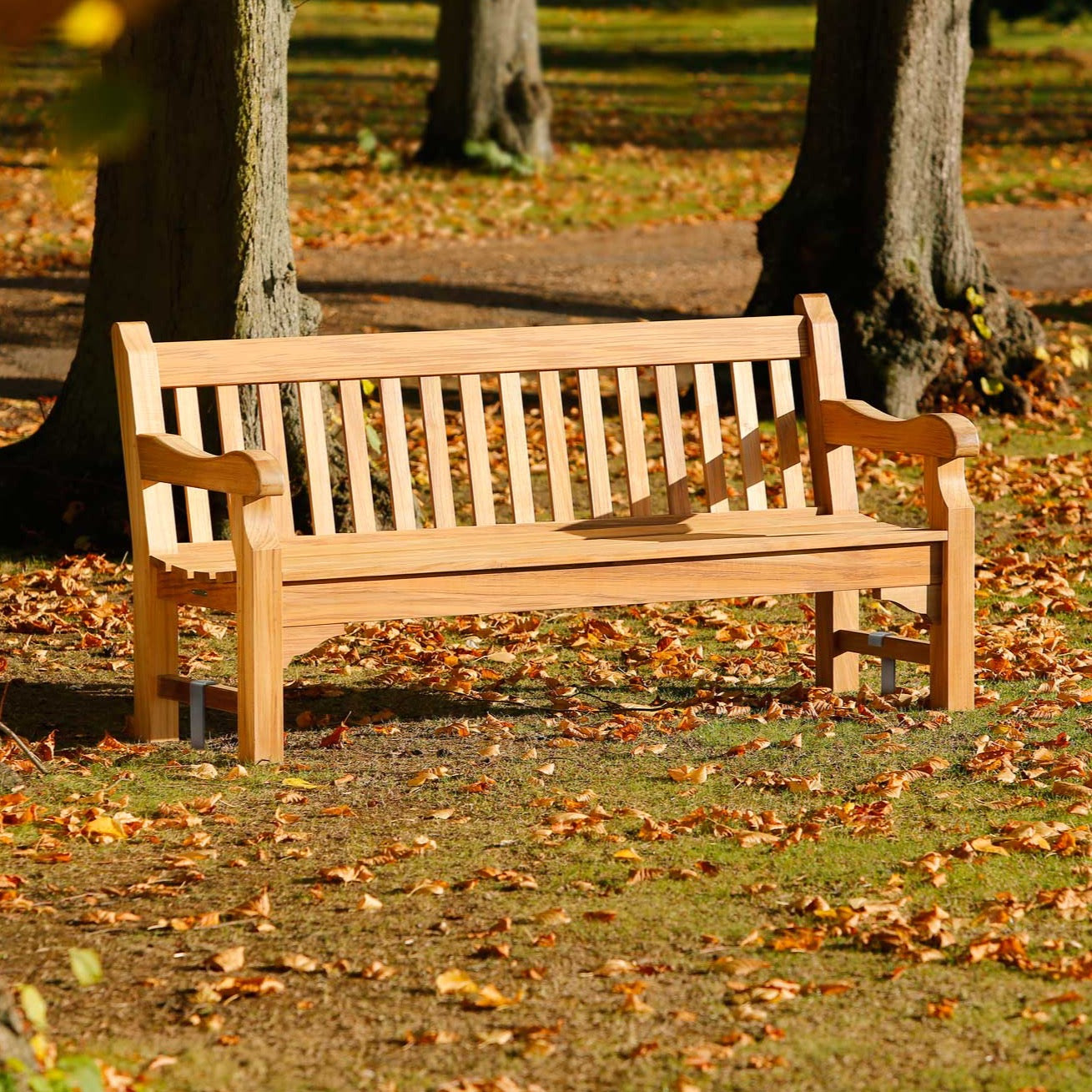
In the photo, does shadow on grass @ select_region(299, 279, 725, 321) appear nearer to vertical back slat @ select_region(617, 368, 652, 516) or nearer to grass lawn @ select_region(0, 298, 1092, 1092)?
grass lawn @ select_region(0, 298, 1092, 1092)

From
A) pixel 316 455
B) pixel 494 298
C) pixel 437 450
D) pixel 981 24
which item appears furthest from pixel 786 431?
pixel 981 24

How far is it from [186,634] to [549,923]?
307 centimetres

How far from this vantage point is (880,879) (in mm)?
3750

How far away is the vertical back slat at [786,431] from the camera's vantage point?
213 inches

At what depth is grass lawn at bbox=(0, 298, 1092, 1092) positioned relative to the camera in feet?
9.80

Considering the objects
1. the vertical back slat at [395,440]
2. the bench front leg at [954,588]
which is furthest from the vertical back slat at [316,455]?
the bench front leg at [954,588]

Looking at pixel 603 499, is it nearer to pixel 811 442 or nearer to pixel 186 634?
pixel 811 442

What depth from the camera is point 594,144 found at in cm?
1995

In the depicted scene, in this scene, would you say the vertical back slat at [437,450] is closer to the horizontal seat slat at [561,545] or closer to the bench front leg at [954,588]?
the horizontal seat slat at [561,545]

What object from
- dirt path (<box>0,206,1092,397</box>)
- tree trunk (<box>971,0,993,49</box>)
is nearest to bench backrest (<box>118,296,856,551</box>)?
dirt path (<box>0,206,1092,397</box>)

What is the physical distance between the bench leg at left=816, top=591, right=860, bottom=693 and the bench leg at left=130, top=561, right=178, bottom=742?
76.4 inches

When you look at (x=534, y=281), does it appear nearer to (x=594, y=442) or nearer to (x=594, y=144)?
(x=594, y=144)

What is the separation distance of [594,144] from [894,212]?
11.1 metres

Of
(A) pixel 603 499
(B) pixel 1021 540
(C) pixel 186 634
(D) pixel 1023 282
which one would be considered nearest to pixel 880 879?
(A) pixel 603 499
